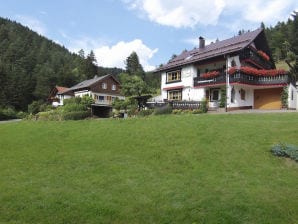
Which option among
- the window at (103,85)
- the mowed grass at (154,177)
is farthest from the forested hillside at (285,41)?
the mowed grass at (154,177)

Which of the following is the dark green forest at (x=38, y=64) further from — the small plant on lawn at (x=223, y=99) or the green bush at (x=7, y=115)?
the small plant on lawn at (x=223, y=99)

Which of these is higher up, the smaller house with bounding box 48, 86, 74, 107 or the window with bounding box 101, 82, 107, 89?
the window with bounding box 101, 82, 107, 89

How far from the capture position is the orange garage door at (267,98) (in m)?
31.0

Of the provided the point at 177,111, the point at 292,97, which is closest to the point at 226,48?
the point at 292,97

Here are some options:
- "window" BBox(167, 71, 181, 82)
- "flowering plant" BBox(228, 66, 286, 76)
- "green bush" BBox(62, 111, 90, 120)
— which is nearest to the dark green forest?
"window" BBox(167, 71, 181, 82)

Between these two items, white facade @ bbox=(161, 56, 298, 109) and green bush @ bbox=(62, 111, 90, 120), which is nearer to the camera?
green bush @ bbox=(62, 111, 90, 120)

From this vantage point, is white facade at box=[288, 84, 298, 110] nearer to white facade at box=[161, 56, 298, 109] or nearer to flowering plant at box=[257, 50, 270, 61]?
white facade at box=[161, 56, 298, 109]

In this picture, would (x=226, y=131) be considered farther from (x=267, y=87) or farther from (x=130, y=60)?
(x=130, y=60)

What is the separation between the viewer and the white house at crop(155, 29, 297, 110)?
1169 inches

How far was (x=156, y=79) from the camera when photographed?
103 meters

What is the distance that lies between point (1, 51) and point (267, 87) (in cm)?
9378

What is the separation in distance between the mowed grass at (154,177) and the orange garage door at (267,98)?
15.7 m

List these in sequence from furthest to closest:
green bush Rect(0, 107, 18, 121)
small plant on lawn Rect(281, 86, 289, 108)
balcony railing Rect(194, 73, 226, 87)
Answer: green bush Rect(0, 107, 18, 121) → balcony railing Rect(194, 73, 226, 87) → small plant on lawn Rect(281, 86, 289, 108)

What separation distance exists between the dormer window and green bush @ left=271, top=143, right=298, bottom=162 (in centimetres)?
2437
